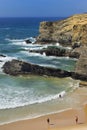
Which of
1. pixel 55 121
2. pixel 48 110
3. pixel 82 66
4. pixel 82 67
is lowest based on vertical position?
pixel 48 110

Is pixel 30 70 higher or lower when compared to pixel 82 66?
lower

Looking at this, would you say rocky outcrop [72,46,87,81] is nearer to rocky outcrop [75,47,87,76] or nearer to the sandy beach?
rocky outcrop [75,47,87,76]

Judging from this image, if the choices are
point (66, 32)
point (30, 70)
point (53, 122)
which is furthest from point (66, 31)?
point (53, 122)

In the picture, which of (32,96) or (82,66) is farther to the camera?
(82,66)

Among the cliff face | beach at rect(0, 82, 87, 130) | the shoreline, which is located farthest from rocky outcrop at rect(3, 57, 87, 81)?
the cliff face

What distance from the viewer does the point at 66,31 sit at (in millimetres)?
74312

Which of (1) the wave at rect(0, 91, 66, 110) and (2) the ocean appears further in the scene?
(1) the wave at rect(0, 91, 66, 110)

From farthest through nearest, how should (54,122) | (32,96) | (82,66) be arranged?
(82,66) → (32,96) → (54,122)

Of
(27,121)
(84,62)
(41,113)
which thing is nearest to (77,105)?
→ (41,113)

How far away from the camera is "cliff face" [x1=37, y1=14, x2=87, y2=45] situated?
225ft

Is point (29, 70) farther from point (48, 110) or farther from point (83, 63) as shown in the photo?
point (48, 110)

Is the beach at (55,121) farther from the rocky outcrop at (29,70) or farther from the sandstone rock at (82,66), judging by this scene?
the rocky outcrop at (29,70)

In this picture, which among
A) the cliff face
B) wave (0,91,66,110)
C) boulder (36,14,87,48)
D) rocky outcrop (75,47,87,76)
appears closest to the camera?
wave (0,91,66,110)

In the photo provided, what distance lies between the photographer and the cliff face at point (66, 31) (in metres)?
68.6
